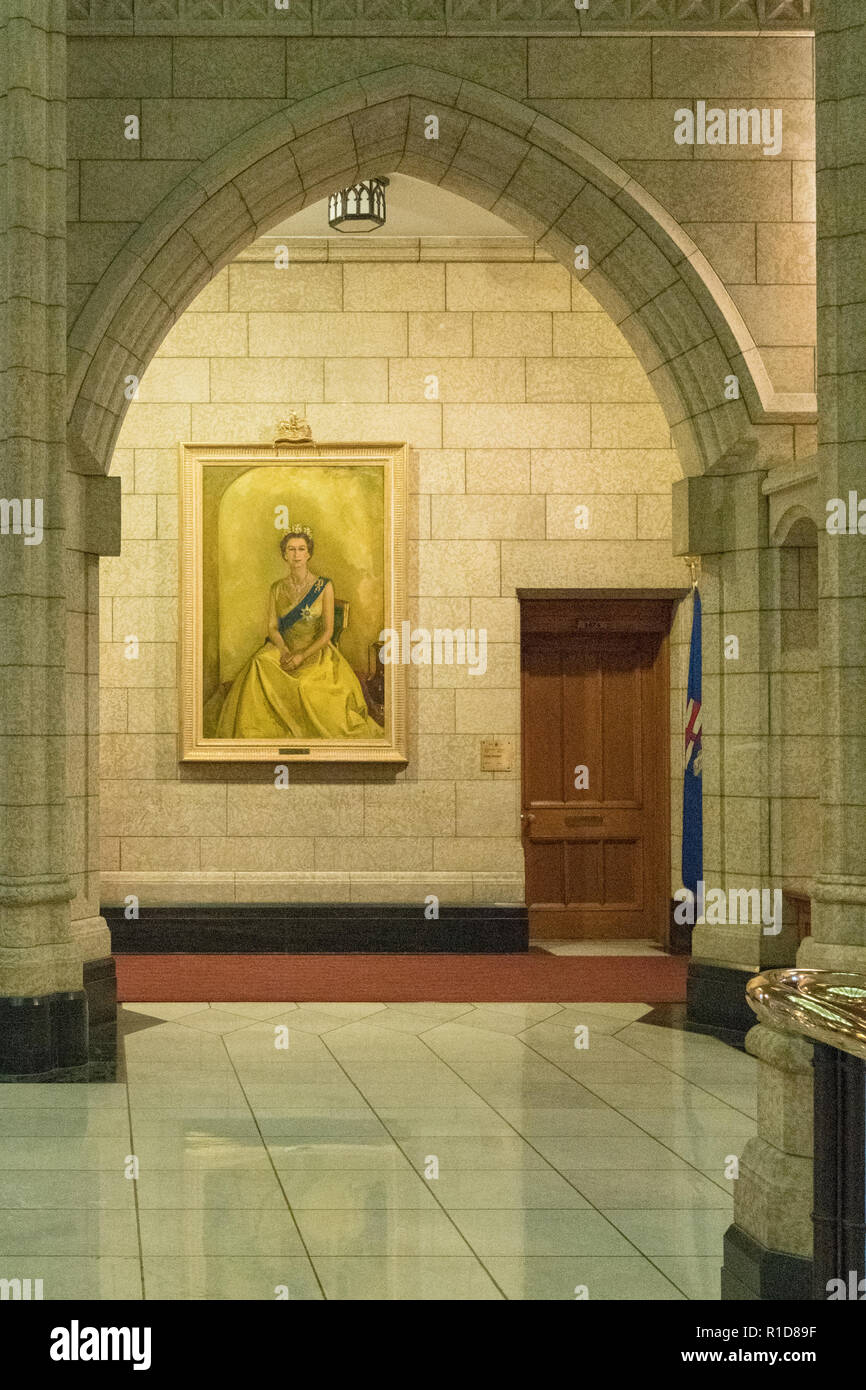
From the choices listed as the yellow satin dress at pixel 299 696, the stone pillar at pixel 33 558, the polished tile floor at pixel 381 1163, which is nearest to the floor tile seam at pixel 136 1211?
the polished tile floor at pixel 381 1163

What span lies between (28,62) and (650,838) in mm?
5956

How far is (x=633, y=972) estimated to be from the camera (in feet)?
26.6

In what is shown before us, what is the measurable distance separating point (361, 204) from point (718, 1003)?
16.1ft

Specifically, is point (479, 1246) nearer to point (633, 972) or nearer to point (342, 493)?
point (633, 972)

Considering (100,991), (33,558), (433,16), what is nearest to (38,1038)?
(100,991)

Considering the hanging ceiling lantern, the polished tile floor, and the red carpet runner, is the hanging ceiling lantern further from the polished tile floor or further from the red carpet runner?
the polished tile floor

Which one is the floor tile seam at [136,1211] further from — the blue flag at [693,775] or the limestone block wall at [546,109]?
the blue flag at [693,775]

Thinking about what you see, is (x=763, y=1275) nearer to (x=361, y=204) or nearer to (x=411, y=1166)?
(x=411, y=1166)

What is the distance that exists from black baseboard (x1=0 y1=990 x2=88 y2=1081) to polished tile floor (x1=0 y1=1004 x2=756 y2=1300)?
20 centimetres

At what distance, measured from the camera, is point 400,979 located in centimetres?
786

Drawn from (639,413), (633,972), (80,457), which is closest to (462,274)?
(639,413)

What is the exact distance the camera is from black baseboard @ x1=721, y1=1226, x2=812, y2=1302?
3.13 metres

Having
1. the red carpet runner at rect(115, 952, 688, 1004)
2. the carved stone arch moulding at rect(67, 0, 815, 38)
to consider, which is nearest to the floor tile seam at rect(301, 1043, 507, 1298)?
the red carpet runner at rect(115, 952, 688, 1004)

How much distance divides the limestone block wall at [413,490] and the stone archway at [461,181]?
6.80 ft
